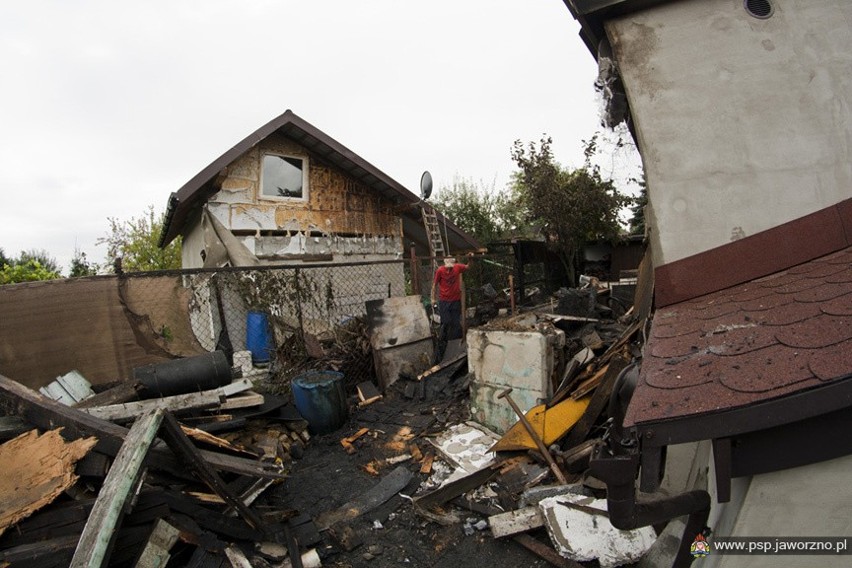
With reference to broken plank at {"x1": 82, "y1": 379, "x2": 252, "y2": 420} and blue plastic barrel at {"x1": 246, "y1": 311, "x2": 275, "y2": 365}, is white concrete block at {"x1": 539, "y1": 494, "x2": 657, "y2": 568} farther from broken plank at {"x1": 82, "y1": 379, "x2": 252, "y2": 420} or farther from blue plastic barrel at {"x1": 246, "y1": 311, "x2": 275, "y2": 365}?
blue plastic barrel at {"x1": 246, "y1": 311, "x2": 275, "y2": 365}

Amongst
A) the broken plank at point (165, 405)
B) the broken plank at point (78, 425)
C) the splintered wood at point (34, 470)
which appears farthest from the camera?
the broken plank at point (165, 405)

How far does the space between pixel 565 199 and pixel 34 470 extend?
47.8 ft

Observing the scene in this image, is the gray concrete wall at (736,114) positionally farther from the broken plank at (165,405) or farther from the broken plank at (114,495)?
the broken plank at (165,405)

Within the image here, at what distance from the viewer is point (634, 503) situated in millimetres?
1340

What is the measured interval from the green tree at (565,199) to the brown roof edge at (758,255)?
12547mm

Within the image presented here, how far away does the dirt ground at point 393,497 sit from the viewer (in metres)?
3.24

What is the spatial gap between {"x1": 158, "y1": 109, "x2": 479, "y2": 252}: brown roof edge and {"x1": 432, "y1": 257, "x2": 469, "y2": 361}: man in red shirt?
4078 millimetres

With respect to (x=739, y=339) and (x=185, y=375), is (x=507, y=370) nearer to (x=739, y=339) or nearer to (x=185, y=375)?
(x=739, y=339)

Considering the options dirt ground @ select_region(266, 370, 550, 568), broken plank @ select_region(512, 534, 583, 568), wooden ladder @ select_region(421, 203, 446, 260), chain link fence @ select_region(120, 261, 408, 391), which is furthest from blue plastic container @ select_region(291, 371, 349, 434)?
wooden ladder @ select_region(421, 203, 446, 260)

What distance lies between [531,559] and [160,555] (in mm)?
2626

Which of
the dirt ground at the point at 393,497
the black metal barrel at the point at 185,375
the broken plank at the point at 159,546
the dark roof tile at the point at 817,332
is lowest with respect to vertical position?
the dirt ground at the point at 393,497

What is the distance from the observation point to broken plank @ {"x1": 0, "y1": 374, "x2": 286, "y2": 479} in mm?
2904

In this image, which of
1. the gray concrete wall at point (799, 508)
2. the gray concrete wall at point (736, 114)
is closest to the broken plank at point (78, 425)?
the gray concrete wall at point (799, 508)

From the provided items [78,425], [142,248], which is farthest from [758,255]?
[142,248]
